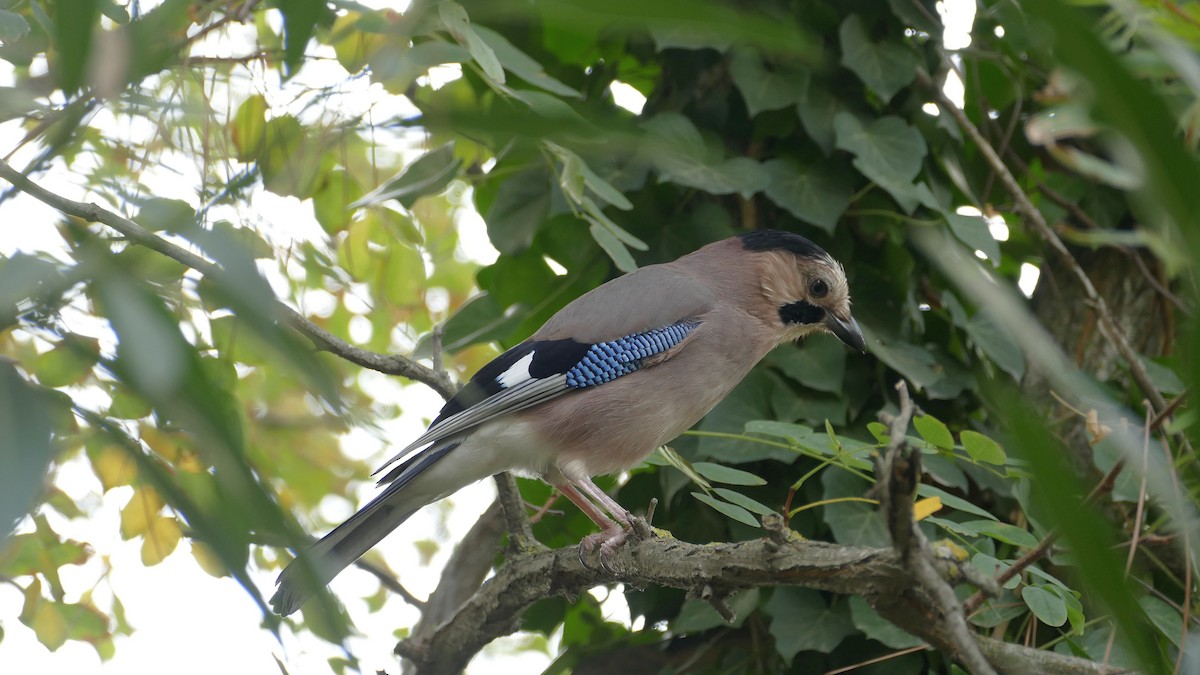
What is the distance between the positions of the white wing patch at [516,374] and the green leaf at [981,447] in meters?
1.07

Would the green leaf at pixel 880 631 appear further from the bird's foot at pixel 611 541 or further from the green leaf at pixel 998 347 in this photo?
the green leaf at pixel 998 347

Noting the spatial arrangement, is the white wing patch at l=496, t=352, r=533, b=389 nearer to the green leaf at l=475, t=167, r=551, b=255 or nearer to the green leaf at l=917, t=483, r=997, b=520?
the green leaf at l=475, t=167, r=551, b=255

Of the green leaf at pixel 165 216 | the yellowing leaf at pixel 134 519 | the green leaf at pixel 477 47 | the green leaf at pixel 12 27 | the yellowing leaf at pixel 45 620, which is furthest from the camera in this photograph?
the yellowing leaf at pixel 134 519

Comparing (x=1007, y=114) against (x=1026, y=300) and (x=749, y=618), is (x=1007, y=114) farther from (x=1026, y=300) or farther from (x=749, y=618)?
(x=749, y=618)

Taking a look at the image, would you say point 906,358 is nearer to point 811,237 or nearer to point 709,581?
point 811,237

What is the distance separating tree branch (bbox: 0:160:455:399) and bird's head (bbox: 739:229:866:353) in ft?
2.94

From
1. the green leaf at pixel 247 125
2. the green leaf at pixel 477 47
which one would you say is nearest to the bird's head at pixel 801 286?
the green leaf at pixel 477 47

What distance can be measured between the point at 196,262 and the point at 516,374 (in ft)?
6.04

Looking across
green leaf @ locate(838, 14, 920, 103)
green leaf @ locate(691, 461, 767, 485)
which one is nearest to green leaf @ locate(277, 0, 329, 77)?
green leaf @ locate(691, 461, 767, 485)

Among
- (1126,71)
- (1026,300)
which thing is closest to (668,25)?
(1126,71)

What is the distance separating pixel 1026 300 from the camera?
117 inches

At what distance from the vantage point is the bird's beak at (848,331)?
2580 millimetres

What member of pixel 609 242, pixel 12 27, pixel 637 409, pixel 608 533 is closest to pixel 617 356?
pixel 637 409

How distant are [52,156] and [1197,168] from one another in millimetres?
599
